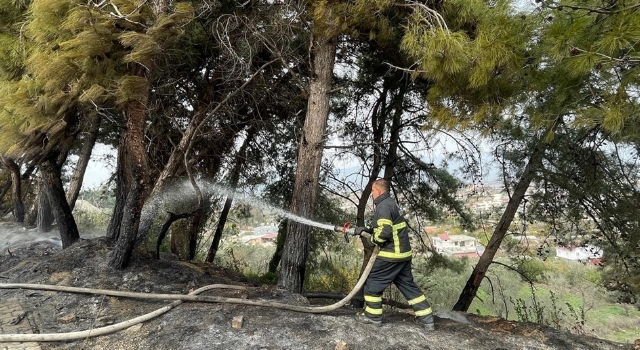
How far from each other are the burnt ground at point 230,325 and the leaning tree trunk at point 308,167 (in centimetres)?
46

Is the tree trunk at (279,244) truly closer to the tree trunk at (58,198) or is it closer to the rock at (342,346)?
the tree trunk at (58,198)

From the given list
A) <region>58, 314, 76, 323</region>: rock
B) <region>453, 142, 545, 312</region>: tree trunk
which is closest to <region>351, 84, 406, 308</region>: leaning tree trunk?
<region>453, 142, 545, 312</region>: tree trunk

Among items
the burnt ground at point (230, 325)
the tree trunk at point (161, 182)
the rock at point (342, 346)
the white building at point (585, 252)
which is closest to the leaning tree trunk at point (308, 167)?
the burnt ground at point (230, 325)

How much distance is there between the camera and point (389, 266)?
3.65 meters

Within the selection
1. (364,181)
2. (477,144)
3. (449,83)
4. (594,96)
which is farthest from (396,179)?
(594,96)

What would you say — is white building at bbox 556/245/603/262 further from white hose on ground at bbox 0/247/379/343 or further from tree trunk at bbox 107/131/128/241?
tree trunk at bbox 107/131/128/241

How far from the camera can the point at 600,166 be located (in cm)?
592

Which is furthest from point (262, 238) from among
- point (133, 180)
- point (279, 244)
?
point (133, 180)

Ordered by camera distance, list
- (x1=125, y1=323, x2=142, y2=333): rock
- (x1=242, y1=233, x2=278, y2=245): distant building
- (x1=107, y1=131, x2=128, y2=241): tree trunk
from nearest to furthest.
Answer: (x1=125, y1=323, x2=142, y2=333): rock → (x1=107, y1=131, x2=128, y2=241): tree trunk → (x1=242, y1=233, x2=278, y2=245): distant building

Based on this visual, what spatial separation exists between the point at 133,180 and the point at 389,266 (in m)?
3.47

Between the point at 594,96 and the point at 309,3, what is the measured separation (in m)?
3.52

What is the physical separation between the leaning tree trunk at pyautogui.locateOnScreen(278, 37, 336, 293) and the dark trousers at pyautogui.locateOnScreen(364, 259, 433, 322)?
1.52 meters

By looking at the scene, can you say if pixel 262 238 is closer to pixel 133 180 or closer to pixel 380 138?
pixel 380 138

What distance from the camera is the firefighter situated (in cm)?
360
